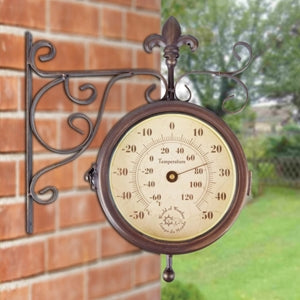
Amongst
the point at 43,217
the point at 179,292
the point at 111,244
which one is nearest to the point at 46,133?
the point at 43,217

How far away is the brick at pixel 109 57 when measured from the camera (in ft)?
3.68

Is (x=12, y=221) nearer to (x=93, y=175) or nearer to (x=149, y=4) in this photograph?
(x=93, y=175)

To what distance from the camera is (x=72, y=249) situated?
43.4 inches

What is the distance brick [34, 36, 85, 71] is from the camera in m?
1.06

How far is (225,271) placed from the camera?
2855 mm

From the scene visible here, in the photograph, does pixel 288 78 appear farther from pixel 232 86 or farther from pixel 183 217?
pixel 183 217

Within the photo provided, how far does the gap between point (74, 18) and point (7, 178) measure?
0.33 metres

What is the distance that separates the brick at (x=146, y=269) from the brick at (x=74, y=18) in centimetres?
47

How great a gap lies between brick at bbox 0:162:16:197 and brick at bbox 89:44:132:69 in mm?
254

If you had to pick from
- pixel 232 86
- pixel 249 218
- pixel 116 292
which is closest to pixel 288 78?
pixel 232 86

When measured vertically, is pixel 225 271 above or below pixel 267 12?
below

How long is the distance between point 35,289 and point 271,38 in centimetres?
206

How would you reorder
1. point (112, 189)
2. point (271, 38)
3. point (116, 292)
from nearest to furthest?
point (112, 189) → point (116, 292) → point (271, 38)

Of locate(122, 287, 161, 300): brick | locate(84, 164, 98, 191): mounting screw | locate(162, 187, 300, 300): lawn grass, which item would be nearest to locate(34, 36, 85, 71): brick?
locate(84, 164, 98, 191): mounting screw
